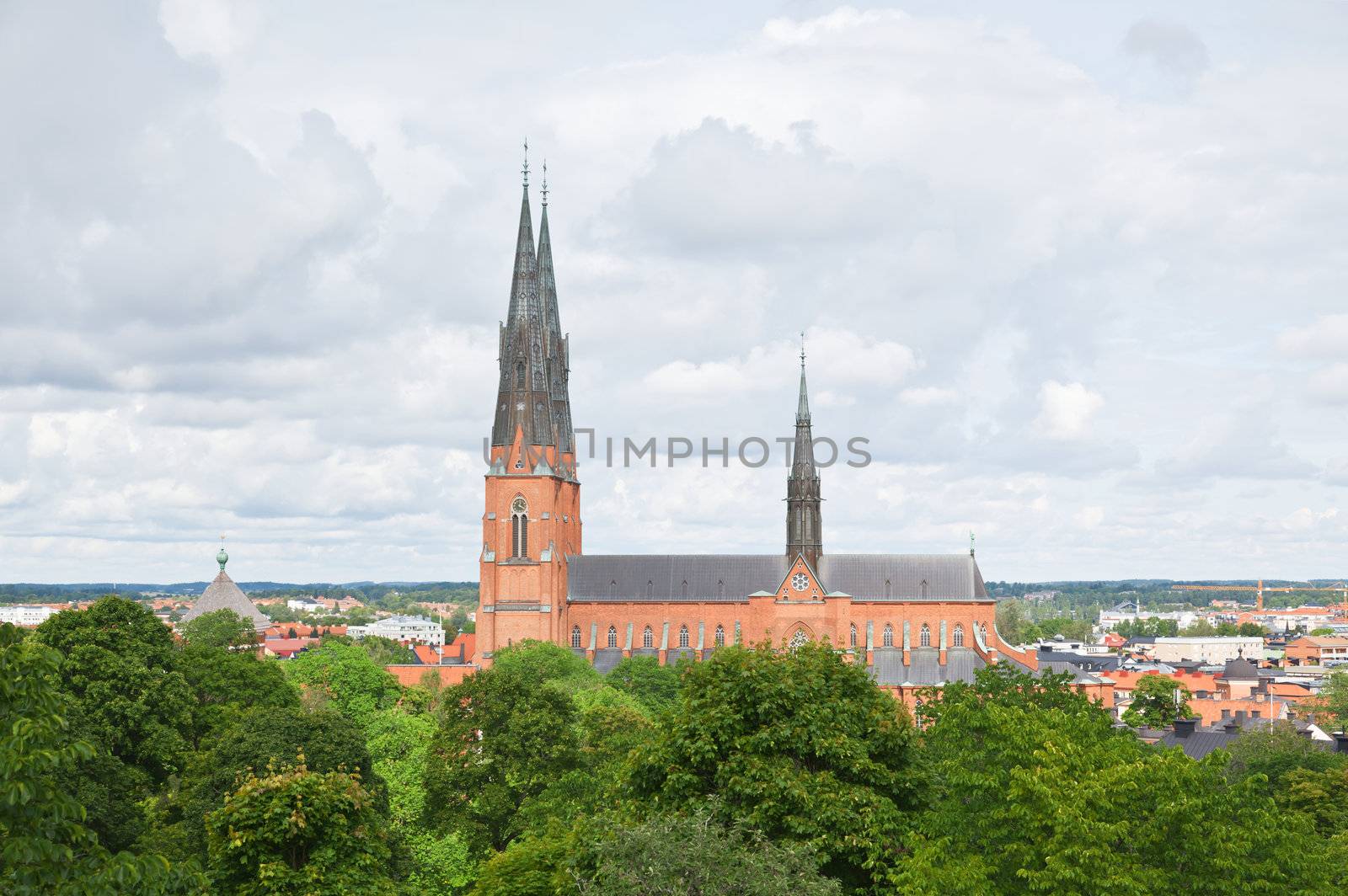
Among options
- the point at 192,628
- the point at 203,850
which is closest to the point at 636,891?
the point at 203,850

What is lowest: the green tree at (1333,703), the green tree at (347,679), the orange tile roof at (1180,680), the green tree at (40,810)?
the orange tile roof at (1180,680)

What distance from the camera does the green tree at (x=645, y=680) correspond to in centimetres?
9875

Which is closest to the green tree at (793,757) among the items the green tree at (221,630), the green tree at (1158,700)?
the green tree at (221,630)

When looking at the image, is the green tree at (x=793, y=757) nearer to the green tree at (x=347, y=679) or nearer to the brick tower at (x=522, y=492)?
the green tree at (x=347, y=679)

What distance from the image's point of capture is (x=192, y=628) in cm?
9938

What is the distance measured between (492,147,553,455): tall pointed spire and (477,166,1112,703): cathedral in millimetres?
94

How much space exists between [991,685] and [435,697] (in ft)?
214

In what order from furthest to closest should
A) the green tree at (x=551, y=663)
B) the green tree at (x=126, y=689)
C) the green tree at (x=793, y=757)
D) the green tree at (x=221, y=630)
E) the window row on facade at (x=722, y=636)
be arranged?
the window row on facade at (x=722, y=636), the green tree at (x=221, y=630), the green tree at (x=551, y=663), the green tree at (x=126, y=689), the green tree at (x=793, y=757)

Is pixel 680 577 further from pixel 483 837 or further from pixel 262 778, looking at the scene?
pixel 262 778

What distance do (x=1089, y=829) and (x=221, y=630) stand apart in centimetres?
7981

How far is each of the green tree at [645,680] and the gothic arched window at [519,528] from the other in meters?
12.2

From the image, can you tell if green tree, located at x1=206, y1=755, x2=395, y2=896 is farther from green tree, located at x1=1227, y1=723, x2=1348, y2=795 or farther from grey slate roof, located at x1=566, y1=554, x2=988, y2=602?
grey slate roof, located at x1=566, y1=554, x2=988, y2=602

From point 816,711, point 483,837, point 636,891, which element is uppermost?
point 816,711

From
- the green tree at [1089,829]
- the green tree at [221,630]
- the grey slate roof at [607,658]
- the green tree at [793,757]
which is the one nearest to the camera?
the green tree at [1089,829]
